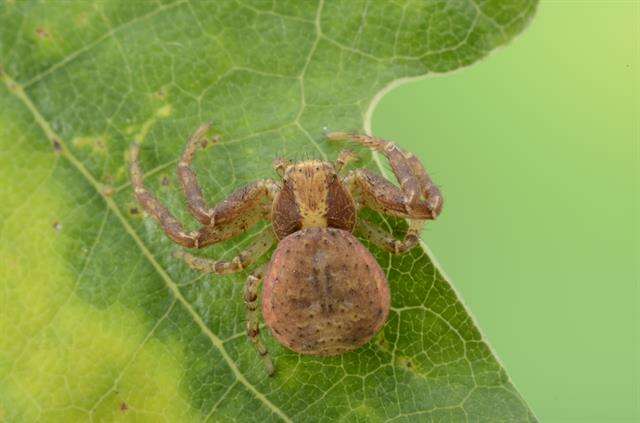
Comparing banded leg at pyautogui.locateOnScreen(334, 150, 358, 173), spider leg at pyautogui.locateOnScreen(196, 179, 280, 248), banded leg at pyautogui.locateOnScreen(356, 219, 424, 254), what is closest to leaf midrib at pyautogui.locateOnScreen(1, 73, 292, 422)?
spider leg at pyautogui.locateOnScreen(196, 179, 280, 248)

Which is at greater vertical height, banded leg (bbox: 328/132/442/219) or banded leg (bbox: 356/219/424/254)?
banded leg (bbox: 328/132/442/219)

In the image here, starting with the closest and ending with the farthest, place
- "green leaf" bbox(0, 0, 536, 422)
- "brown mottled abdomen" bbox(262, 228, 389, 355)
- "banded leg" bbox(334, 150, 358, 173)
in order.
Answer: "brown mottled abdomen" bbox(262, 228, 389, 355) → "green leaf" bbox(0, 0, 536, 422) → "banded leg" bbox(334, 150, 358, 173)

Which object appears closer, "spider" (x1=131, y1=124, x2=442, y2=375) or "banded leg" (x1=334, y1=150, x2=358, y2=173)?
"spider" (x1=131, y1=124, x2=442, y2=375)

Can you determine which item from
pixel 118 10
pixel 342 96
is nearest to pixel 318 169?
pixel 342 96

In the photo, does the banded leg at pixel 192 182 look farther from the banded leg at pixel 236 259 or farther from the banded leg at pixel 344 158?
the banded leg at pixel 344 158

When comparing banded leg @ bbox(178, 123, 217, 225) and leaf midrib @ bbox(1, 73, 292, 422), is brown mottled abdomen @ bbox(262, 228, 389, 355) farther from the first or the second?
banded leg @ bbox(178, 123, 217, 225)

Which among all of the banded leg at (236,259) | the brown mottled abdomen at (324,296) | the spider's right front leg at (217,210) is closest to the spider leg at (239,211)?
the spider's right front leg at (217,210)
